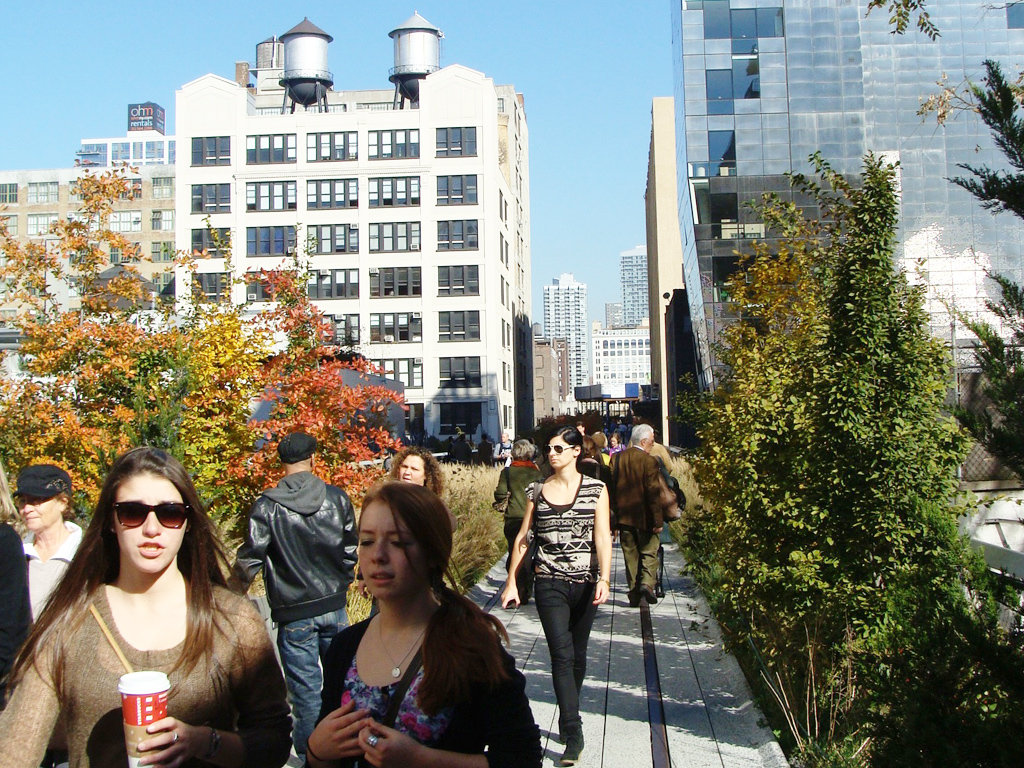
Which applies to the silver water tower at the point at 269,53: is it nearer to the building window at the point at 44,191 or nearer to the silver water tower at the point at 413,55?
the building window at the point at 44,191

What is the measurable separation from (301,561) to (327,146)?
7074cm

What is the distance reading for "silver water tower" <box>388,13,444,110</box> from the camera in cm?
7819

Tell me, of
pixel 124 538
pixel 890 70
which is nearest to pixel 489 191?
pixel 890 70

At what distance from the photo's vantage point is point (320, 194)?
242ft

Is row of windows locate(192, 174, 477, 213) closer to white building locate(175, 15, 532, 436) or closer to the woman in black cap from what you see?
white building locate(175, 15, 532, 436)

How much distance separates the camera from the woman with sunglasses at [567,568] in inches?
248

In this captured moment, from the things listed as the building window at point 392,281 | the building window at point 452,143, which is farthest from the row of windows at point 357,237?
the building window at point 452,143

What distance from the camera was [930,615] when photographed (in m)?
4.60

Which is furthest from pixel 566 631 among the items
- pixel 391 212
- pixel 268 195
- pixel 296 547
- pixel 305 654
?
pixel 268 195

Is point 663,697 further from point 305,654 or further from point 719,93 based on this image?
point 719,93

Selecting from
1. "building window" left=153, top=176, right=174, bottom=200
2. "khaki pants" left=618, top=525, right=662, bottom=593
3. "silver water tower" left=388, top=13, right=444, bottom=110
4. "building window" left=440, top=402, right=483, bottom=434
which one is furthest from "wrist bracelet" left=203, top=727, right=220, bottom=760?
"building window" left=153, top=176, right=174, bottom=200

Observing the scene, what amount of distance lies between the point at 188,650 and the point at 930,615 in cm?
316

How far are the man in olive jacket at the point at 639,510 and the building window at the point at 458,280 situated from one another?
6109 cm

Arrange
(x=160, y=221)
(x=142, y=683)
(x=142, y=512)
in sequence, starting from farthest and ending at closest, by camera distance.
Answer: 1. (x=160, y=221)
2. (x=142, y=512)
3. (x=142, y=683)
